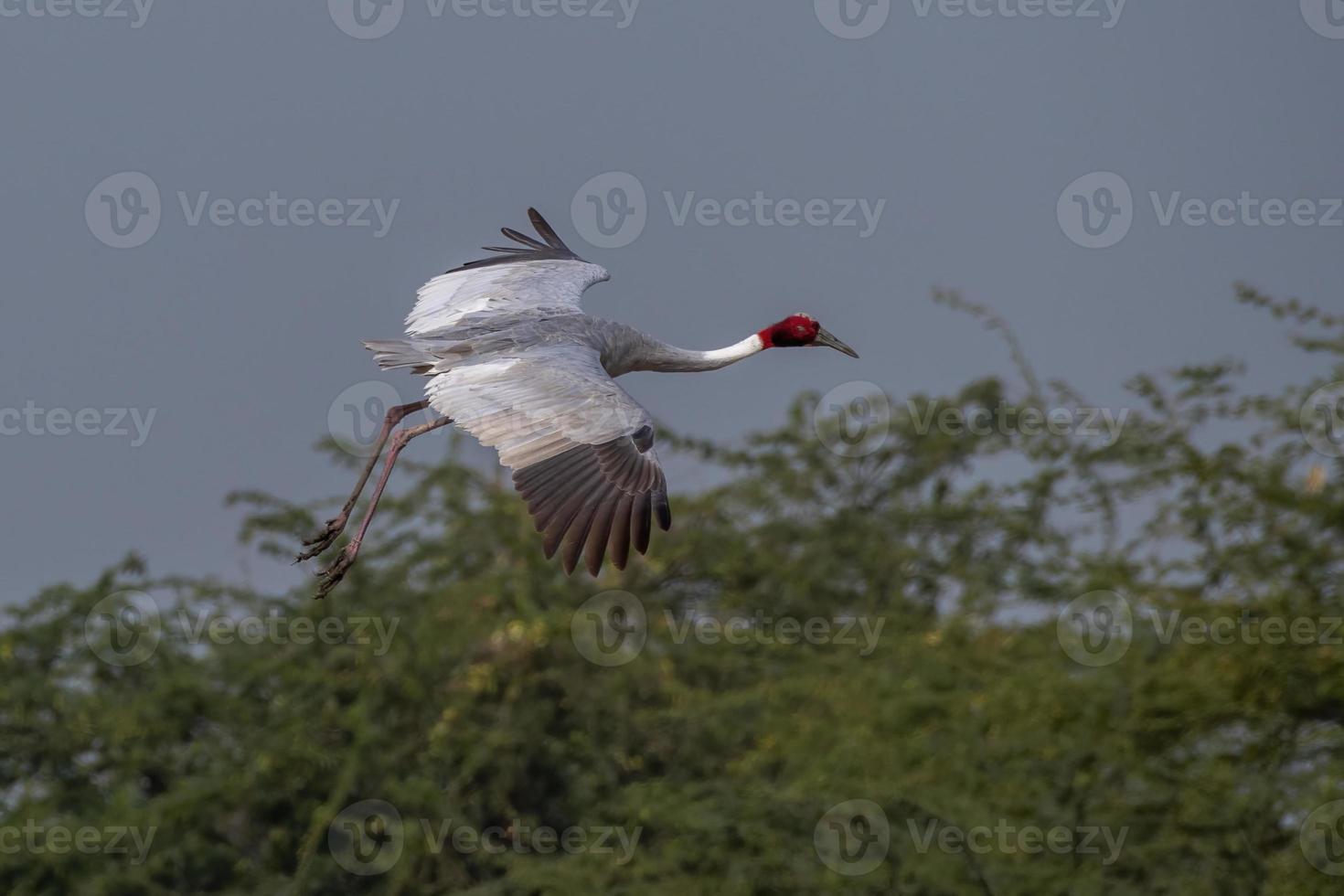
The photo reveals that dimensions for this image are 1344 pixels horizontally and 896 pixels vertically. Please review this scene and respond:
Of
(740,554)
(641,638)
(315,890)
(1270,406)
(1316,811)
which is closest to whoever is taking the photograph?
(1316,811)

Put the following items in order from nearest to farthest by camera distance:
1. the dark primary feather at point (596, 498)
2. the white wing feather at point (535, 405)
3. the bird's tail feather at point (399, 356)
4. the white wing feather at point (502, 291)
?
the dark primary feather at point (596, 498)
the white wing feather at point (535, 405)
the bird's tail feather at point (399, 356)
the white wing feather at point (502, 291)

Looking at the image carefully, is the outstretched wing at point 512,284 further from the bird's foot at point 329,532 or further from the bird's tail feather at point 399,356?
the bird's foot at point 329,532

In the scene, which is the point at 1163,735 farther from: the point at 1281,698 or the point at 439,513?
the point at 439,513

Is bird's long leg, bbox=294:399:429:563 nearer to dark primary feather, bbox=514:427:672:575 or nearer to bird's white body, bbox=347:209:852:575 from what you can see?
bird's white body, bbox=347:209:852:575

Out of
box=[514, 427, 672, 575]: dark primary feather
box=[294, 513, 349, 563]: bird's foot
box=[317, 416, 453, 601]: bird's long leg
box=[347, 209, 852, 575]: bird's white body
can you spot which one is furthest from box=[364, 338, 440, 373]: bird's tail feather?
box=[514, 427, 672, 575]: dark primary feather

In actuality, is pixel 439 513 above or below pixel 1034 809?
above

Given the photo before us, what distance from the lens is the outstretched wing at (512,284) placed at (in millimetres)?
12348

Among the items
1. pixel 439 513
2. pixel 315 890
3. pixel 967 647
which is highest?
pixel 439 513

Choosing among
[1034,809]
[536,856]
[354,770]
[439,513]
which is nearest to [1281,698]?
[1034,809]

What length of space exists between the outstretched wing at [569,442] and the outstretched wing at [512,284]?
1203 millimetres

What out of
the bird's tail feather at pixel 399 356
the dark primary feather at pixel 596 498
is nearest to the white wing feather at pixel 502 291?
the bird's tail feather at pixel 399 356

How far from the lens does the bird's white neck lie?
12.0 m

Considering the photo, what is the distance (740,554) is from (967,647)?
9.87ft

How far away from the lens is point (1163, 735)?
48.4ft
